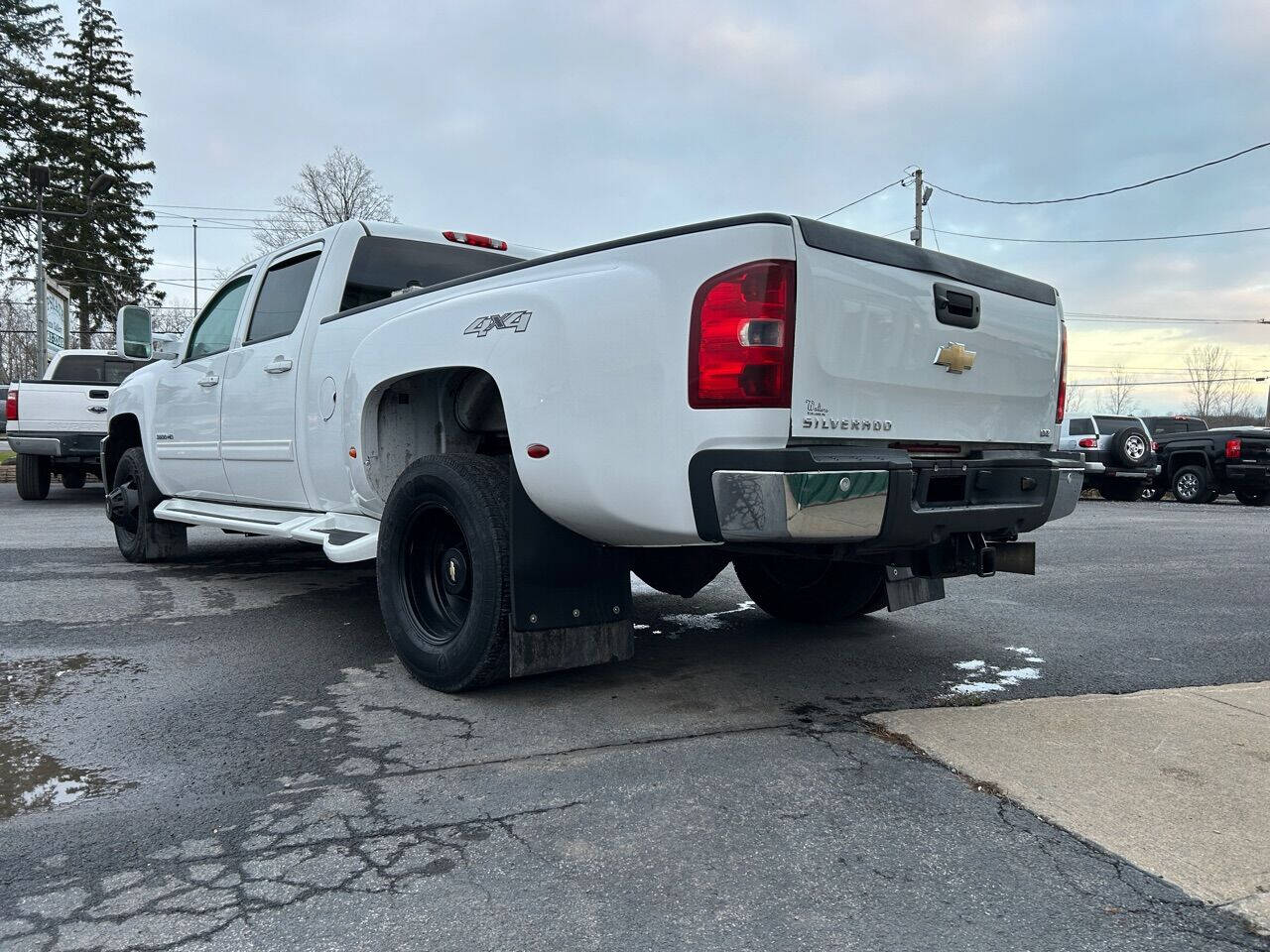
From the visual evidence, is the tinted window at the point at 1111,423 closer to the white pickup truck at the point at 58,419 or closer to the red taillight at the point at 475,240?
the red taillight at the point at 475,240

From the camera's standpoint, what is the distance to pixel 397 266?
16.6ft

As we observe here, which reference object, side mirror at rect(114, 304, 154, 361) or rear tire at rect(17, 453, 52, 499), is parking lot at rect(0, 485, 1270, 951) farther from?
rear tire at rect(17, 453, 52, 499)

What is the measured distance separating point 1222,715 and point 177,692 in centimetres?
416

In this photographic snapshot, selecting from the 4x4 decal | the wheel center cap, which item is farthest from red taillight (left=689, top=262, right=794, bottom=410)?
the wheel center cap

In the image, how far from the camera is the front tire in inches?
135

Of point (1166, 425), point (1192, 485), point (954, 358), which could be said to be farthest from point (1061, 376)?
point (1166, 425)

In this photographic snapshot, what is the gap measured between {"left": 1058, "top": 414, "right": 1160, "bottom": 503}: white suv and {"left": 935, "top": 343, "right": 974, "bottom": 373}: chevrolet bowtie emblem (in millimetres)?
14628

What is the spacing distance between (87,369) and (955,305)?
13.6 m

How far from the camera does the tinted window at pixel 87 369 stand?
1327cm

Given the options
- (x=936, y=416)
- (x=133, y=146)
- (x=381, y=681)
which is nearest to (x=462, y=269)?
(x=381, y=681)

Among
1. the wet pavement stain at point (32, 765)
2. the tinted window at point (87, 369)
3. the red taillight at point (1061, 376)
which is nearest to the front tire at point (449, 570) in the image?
the wet pavement stain at point (32, 765)

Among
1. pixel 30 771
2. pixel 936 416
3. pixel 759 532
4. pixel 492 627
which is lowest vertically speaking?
pixel 30 771

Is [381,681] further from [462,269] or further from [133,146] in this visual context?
[133,146]

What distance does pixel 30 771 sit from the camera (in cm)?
296
